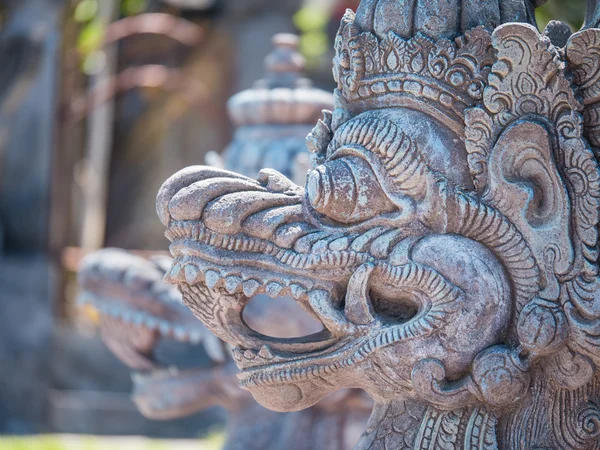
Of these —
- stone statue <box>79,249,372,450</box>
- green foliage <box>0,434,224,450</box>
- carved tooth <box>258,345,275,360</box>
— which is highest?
carved tooth <box>258,345,275,360</box>

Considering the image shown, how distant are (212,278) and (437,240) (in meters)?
0.42

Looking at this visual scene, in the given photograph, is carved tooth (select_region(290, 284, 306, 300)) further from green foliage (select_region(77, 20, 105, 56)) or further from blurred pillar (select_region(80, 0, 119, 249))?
blurred pillar (select_region(80, 0, 119, 249))

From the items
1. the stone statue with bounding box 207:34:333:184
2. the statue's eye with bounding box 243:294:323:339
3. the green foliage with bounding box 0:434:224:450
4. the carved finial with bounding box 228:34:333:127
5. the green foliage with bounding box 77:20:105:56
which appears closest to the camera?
the statue's eye with bounding box 243:294:323:339

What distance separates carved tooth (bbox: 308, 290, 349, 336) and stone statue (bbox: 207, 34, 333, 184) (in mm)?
1284

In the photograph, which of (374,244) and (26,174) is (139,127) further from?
(374,244)

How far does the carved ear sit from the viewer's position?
5.01 ft

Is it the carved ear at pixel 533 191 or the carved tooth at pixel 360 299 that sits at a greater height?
the carved ear at pixel 533 191

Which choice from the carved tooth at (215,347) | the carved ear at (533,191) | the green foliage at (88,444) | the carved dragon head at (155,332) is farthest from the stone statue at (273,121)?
the green foliage at (88,444)

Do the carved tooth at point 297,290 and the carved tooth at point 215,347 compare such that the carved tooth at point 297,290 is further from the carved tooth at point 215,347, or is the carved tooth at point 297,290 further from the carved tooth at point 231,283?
the carved tooth at point 215,347

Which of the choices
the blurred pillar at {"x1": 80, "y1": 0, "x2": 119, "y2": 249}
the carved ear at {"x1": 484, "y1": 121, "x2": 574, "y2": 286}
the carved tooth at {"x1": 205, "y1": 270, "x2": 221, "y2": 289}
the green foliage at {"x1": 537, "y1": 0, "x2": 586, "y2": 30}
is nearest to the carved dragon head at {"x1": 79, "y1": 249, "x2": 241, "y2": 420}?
the carved tooth at {"x1": 205, "y1": 270, "x2": 221, "y2": 289}

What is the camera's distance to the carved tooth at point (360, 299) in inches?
62.4

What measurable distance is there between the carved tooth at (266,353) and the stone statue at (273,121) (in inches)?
49.0

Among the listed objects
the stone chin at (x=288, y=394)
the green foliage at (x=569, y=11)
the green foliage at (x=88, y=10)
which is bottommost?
the stone chin at (x=288, y=394)

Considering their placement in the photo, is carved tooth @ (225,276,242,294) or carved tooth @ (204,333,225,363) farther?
carved tooth @ (204,333,225,363)
